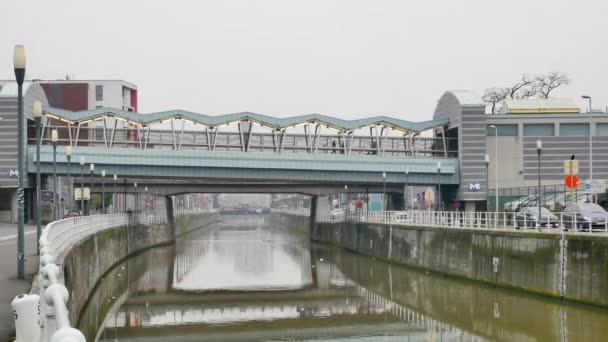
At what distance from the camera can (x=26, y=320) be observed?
43.4ft

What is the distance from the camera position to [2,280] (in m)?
22.6

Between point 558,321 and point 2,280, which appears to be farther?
point 558,321

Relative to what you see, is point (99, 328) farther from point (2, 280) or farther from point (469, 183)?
point (469, 183)

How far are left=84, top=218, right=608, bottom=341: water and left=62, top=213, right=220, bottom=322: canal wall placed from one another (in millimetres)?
910

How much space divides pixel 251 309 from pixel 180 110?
45823mm

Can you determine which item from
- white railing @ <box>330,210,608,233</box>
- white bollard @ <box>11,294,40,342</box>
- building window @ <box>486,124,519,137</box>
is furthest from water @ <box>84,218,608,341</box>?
building window @ <box>486,124,519,137</box>

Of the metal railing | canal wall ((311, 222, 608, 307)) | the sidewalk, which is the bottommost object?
canal wall ((311, 222, 608, 307))

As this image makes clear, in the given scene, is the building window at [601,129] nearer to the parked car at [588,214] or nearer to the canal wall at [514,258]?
the canal wall at [514,258]

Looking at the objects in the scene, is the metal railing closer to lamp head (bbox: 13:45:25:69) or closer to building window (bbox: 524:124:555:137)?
lamp head (bbox: 13:45:25:69)

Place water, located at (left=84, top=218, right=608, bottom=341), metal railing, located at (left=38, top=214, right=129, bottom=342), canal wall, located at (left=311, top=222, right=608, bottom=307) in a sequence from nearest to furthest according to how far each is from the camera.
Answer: metal railing, located at (left=38, top=214, right=129, bottom=342) → water, located at (left=84, top=218, right=608, bottom=341) → canal wall, located at (left=311, top=222, right=608, bottom=307)

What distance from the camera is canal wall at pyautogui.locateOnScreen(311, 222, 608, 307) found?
3269cm

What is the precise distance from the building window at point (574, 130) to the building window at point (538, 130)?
1.06 meters

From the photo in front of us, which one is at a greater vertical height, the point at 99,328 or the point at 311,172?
the point at 311,172

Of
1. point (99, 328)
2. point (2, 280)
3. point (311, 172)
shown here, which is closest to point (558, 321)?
point (99, 328)
